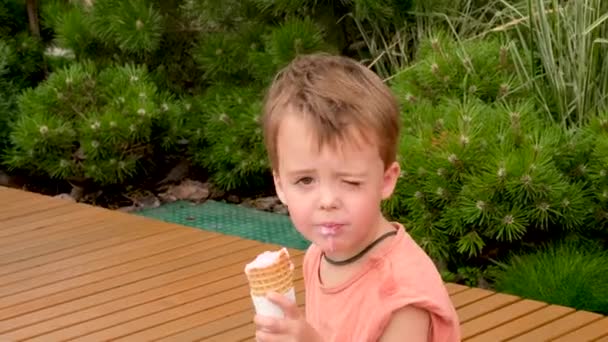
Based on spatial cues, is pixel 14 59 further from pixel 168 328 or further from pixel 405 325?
pixel 405 325

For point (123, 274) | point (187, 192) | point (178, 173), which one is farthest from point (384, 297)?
point (178, 173)

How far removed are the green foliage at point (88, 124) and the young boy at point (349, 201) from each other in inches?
163

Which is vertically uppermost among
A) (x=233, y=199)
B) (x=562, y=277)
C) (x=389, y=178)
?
(x=389, y=178)

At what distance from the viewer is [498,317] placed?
3895 mm

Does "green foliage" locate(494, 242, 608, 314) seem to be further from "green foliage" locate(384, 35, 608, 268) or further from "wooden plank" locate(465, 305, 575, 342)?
"wooden plank" locate(465, 305, 575, 342)

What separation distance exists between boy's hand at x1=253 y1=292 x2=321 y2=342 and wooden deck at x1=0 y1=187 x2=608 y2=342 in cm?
163

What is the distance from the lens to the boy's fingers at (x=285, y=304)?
7.07 feet

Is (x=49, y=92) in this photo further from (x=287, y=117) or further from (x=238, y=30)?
(x=287, y=117)

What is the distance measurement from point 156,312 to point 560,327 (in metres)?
1.36

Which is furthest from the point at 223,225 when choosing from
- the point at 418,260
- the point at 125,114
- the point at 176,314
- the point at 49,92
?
the point at 418,260

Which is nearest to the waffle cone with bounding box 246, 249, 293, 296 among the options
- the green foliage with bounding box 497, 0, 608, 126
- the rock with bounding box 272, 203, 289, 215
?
the green foliage with bounding box 497, 0, 608, 126

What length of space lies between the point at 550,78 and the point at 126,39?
2.63m

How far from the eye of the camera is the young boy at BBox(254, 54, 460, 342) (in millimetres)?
2184

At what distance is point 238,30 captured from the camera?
6.70m
